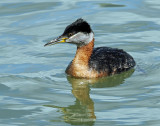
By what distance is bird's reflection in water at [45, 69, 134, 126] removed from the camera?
440 inches

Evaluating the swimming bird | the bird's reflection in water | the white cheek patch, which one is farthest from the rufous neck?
the bird's reflection in water

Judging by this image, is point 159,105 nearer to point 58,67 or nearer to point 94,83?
point 94,83

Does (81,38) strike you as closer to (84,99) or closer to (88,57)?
(88,57)

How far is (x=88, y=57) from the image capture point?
13930mm

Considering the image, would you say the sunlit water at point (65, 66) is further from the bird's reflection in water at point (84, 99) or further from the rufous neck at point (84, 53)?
the rufous neck at point (84, 53)

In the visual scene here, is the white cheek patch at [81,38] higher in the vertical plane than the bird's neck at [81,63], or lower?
higher

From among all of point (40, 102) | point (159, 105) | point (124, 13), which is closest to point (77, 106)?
point (40, 102)

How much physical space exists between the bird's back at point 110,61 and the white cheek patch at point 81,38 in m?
0.57

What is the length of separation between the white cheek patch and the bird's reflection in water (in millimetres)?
906

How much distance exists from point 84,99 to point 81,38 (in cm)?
173

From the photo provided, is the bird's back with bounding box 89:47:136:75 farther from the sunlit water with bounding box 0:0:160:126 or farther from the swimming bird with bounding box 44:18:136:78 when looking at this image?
the sunlit water with bounding box 0:0:160:126

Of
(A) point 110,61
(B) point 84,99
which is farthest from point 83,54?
(B) point 84,99

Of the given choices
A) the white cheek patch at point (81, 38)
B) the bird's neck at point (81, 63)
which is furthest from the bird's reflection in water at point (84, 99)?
the white cheek patch at point (81, 38)

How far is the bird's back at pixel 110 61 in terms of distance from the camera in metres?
13.9
